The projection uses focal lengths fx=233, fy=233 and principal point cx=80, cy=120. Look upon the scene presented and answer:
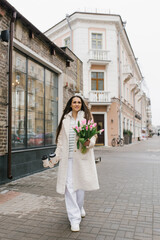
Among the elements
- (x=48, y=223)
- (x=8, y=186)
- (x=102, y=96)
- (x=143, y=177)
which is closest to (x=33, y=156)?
(x=8, y=186)

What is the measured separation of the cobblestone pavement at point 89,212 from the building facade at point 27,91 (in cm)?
94

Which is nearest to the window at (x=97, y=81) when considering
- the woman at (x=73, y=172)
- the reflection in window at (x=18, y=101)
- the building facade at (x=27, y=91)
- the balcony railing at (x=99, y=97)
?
the balcony railing at (x=99, y=97)

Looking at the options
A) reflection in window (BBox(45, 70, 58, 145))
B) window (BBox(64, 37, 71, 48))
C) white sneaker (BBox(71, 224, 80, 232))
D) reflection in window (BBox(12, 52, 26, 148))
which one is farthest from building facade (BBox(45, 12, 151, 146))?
white sneaker (BBox(71, 224, 80, 232))

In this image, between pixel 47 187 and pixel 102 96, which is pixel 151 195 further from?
pixel 102 96

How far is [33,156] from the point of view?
299 inches

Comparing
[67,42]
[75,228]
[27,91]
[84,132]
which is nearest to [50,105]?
[27,91]

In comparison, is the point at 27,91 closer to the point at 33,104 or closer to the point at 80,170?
the point at 33,104

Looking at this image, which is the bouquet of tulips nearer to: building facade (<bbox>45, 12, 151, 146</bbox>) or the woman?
the woman

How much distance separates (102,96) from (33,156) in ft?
48.9

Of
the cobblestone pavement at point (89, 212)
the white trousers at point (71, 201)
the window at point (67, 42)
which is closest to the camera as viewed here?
the cobblestone pavement at point (89, 212)

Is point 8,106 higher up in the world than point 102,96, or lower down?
lower down

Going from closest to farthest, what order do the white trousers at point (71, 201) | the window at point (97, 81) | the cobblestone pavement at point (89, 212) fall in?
the cobblestone pavement at point (89, 212) → the white trousers at point (71, 201) → the window at point (97, 81)

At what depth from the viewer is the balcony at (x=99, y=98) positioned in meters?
21.4

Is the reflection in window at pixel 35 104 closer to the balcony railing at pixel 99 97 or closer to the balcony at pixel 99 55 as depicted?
the balcony railing at pixel 99 97
